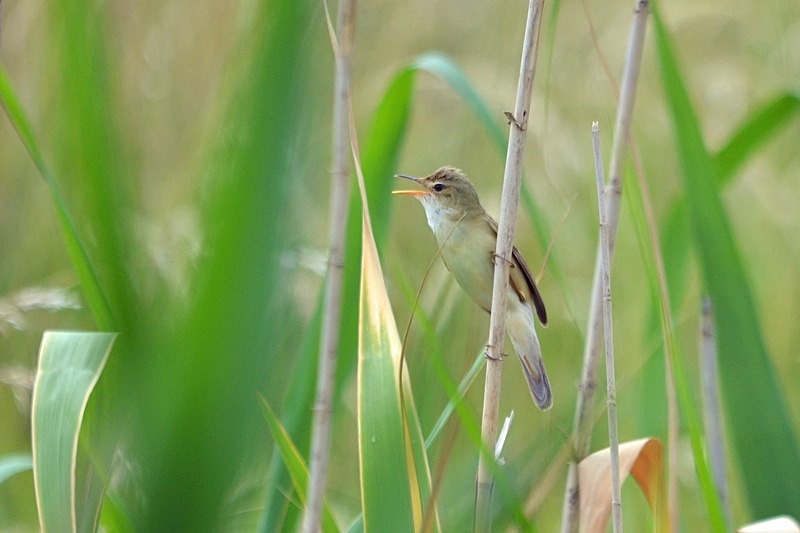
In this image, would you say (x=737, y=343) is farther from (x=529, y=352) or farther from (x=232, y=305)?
(x=232, y=305)

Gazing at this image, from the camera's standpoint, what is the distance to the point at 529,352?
2.14 m

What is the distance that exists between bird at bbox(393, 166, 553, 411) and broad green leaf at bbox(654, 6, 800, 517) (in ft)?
1.58

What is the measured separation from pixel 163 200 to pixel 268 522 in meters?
1.69

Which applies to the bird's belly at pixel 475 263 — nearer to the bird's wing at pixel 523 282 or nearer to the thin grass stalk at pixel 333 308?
the bird's wing at pixel 523 282

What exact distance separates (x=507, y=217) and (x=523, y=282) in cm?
79

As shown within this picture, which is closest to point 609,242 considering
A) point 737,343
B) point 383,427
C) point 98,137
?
point 737,343

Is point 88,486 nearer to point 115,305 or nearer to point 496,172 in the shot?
point 115,305

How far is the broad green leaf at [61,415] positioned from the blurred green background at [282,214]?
34 mm

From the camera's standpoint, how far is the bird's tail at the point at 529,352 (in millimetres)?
2020

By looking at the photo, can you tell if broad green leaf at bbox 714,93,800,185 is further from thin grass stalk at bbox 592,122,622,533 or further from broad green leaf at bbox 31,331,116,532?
broad green leaf at bbox 31,331,116,532

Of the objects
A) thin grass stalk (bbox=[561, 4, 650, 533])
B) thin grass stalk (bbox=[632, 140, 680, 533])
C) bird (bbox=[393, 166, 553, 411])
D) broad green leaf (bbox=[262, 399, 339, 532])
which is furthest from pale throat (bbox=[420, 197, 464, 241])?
broad green leaf (bbox=[262, 399, 339, 532])

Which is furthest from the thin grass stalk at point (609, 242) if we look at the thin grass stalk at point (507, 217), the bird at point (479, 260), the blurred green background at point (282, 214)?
the bird at point (479, 260)

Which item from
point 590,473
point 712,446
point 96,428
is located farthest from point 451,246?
point 96,428

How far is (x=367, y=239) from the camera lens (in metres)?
1.16
